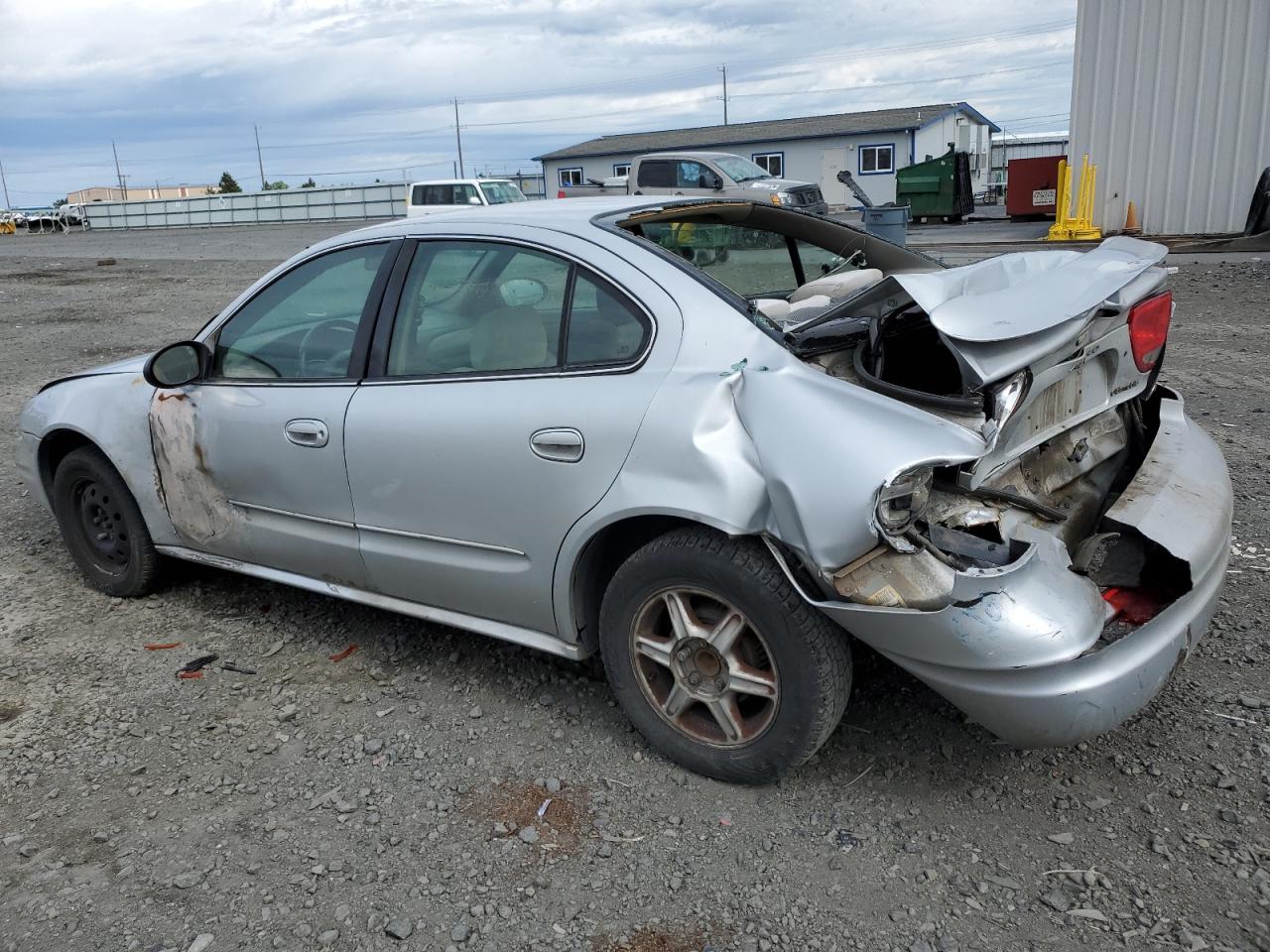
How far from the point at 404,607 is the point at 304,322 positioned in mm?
1155

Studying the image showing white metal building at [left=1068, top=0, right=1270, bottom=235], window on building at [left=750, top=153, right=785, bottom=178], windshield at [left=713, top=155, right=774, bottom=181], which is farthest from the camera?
window on building at [left=750, top=153, right=785, bottom=178]

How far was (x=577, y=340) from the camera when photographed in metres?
3.27

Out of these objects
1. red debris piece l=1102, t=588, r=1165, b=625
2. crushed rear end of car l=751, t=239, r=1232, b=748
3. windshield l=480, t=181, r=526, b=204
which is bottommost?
red debris piece l=1102, t=588, r=1165, b=625

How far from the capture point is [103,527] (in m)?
4.82

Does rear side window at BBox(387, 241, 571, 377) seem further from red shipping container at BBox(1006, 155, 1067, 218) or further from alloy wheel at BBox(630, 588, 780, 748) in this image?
red shipping container at BBox(1006, 155, 1067, 218)

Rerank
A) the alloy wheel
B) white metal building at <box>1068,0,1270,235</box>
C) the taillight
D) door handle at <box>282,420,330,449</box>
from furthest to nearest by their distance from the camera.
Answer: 1. white metal building at <box>1068,0,1270,235</box>
2. door handle at <box>282,420,330,449</box>
3. the taillight
4. the alloy wheel

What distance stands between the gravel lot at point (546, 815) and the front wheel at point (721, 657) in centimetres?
15

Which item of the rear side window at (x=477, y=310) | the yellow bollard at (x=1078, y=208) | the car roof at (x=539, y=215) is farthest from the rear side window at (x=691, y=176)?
the rear side window at (x=477, y=310)

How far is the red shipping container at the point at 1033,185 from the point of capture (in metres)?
24.5

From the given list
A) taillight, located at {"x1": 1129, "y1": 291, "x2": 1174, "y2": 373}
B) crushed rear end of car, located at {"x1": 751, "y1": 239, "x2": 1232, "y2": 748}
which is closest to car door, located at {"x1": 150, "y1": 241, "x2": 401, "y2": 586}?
crushed rear end of car, located at {"x1": 751, "y1": 239, "x2": 1232, "y2": 748}

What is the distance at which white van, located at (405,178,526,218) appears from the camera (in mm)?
25400

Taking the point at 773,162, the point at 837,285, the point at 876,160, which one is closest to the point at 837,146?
the point at 876,160

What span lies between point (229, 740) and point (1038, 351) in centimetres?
281

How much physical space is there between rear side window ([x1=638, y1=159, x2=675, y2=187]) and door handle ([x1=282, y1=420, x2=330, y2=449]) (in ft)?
60.4
